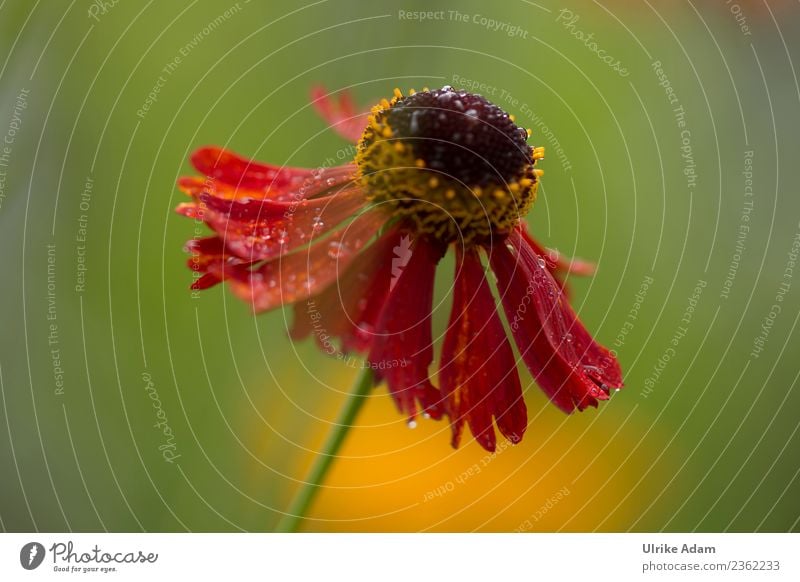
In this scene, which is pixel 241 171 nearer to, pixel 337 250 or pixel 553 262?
pixel 337 250

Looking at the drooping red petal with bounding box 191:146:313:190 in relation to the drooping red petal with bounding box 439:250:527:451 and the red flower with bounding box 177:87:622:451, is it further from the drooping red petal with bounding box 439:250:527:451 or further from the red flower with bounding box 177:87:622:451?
the drooping red petal with bounding box 439:250:527:451

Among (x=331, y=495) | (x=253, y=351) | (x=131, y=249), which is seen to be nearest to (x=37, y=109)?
(x=131, y=249)

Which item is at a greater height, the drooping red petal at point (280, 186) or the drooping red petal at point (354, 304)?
the drooping red petal at point (280, 186)

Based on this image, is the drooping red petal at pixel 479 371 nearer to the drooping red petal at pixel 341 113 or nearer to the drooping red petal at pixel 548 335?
the drooping red petal at pixel 548 335

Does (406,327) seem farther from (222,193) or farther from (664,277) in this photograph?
(664,277)
